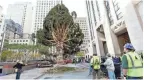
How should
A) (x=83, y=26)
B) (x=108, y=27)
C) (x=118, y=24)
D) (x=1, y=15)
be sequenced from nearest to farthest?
(x=118, y=24)
(x=108, y=27)
(x=1, y=15)
(x=83, y=26)

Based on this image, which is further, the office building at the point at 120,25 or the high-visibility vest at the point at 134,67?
the office building at the point at 120,25

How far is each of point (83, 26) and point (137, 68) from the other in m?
102

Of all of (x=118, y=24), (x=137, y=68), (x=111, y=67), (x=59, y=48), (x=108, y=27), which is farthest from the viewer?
(x=108, y=27)

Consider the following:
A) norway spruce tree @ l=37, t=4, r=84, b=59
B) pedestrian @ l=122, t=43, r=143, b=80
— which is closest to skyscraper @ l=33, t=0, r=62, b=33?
norway spruce tree @ l=37, t=4, r=84, b=59

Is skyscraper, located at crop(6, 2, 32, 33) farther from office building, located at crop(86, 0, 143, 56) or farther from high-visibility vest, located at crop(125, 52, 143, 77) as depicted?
high-visibility vest, located at crop(125, 52, 143, 77)

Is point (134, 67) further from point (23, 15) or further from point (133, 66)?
point (23, 15)

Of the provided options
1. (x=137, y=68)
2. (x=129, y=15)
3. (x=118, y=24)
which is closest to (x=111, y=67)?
(x=137, y=68)

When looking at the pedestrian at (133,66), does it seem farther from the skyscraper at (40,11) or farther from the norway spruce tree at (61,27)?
the skyscraper at (40,11)

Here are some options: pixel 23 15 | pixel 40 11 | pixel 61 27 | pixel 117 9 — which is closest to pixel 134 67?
pixel 61 27

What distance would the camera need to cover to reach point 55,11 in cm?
2756

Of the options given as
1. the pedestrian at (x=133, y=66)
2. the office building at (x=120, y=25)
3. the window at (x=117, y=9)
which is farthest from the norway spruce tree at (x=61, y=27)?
the pedestrian at (x=133, y=66)

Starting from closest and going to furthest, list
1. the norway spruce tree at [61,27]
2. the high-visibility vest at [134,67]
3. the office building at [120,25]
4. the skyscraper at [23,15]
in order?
the high-visibility vest at [134,67] → the office building at [120,25] → the norway spruce tree at [61,27] → the skyscraper at [23,15]

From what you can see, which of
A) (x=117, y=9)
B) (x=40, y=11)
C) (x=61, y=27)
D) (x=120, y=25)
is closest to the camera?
(x=61, y=27)

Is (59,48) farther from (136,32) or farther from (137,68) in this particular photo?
(137,68)
